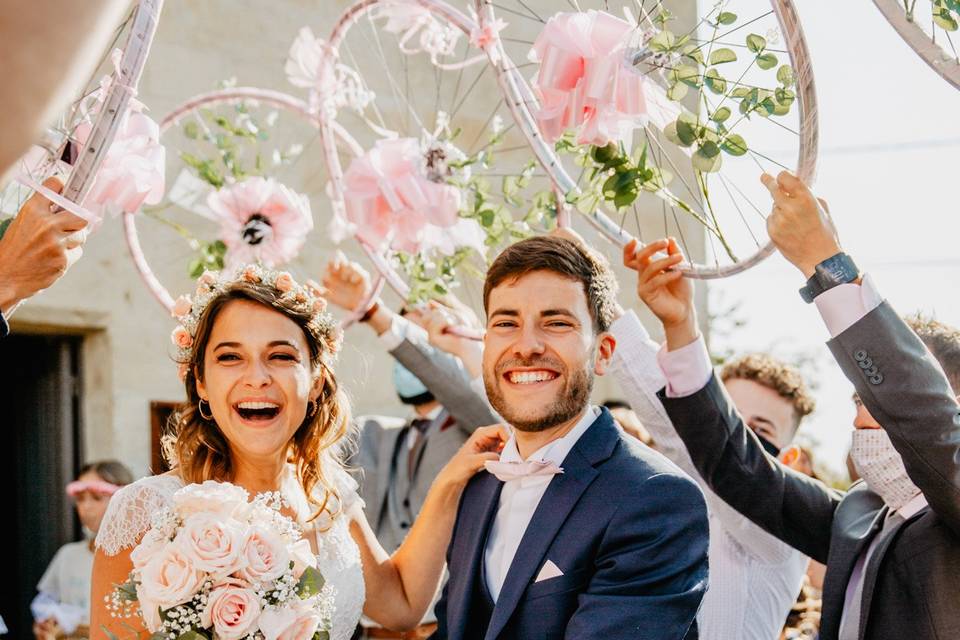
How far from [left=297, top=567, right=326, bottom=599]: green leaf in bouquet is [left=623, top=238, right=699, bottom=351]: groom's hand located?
1.22 meters

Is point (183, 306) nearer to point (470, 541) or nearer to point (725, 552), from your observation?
point (470, 541)

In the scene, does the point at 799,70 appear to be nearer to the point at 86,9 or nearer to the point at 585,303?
the point at 585,303

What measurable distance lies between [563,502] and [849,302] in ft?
2.78

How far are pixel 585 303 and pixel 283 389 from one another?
2.96 feet

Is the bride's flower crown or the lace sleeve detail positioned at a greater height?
the bride's flower crown

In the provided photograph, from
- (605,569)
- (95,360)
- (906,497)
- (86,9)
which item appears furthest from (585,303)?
(95,360)

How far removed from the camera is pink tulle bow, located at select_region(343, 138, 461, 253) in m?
3.95

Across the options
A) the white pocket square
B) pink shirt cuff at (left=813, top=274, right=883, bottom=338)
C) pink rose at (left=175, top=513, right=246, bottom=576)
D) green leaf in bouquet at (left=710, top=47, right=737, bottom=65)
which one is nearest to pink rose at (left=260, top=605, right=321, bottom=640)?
pink rose at (left=175, top=513, right=246, bottom=576)

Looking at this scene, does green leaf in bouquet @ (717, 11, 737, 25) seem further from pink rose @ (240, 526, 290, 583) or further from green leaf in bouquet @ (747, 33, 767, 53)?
pink rose @ (240, 526, 290, 583)

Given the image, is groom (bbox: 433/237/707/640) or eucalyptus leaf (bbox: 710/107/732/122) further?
eucalyptus leaf (bbox: 710/107/732/122)

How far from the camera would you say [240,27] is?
8375 millimetres

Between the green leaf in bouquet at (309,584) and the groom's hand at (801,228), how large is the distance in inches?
53.9

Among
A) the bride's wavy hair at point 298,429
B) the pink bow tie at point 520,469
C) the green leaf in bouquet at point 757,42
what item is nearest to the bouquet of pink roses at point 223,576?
the pink bow tie at point 520,469

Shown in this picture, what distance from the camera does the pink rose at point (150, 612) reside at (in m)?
2.48
